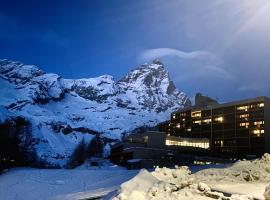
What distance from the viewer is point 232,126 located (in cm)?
16412

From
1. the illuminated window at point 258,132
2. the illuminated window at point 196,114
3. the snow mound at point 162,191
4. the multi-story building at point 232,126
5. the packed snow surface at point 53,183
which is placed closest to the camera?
the snow mound at point 162,191

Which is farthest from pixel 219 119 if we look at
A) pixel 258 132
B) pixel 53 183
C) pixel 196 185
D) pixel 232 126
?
pixel 196 185

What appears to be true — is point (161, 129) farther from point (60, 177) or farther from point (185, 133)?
→ point (60, 177)

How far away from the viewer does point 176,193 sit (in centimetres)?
1780

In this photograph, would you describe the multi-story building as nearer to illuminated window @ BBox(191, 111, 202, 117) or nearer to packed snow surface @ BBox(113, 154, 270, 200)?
illuminated window @ BBox(191, 111, 202, 117)

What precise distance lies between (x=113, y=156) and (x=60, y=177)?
9281 centimetres

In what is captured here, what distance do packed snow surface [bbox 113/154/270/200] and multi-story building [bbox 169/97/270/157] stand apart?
126 m

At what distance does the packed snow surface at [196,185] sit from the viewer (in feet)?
57.5

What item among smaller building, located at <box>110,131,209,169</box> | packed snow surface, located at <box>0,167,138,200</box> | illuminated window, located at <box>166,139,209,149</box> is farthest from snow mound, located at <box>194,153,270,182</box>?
illuminated window, located at <box>166,139,209,149</box>

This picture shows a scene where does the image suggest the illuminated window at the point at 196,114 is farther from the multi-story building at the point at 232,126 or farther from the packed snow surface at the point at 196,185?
the packed snow surface at the point at 196,185

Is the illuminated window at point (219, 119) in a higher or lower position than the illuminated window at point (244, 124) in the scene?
higher

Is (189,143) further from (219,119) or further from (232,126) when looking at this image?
(219,119)

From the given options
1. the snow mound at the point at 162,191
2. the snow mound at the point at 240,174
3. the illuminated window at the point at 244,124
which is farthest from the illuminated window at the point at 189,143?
the snow mound at the point at 162,191

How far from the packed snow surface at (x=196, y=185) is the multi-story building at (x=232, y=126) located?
12585 centimetres
